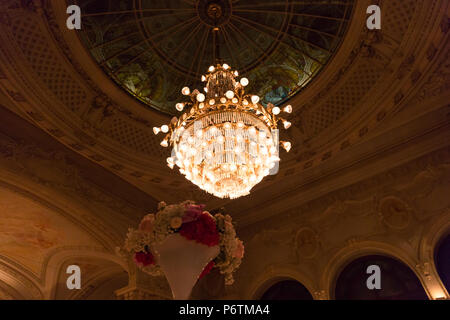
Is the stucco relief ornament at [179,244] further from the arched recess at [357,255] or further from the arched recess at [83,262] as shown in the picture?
the arched recess at [83,262]

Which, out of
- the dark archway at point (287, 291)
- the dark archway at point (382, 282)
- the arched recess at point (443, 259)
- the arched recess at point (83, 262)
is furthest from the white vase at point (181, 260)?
the dark archway at point (287, 291)

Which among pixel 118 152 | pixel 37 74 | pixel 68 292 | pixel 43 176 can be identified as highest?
pixel 37 74

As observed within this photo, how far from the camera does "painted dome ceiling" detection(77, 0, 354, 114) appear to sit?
6.10 metres

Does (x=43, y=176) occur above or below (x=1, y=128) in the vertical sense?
below

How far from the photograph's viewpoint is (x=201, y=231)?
2.32 meters

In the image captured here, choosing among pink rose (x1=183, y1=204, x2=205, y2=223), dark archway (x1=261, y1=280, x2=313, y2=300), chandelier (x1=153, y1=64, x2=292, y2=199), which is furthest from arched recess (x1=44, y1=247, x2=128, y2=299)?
pink rose (x1=183, y1=204, x2=205, y2=223)

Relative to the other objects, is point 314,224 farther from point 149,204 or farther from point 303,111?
point 149,204

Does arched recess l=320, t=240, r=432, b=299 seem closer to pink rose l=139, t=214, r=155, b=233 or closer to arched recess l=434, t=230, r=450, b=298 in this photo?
arched recess l=434, t=230, r=450, b=298

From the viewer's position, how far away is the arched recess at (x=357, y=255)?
6619 mm
